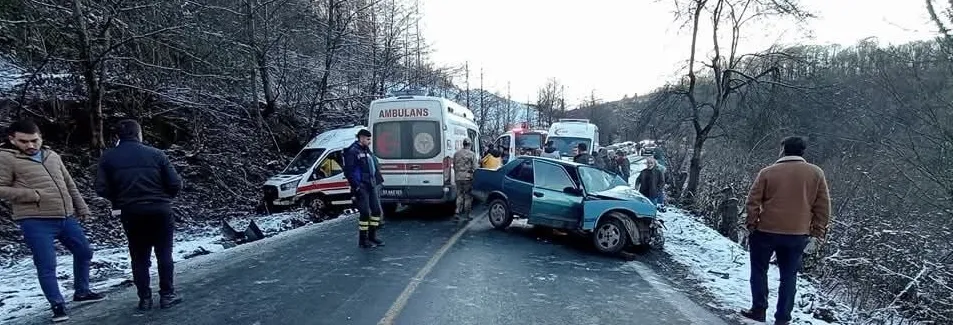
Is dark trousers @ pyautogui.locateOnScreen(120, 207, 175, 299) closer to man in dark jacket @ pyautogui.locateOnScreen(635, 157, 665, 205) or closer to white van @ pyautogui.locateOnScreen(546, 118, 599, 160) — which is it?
man in dark jacket @ pyautogui.locateOnScreen(635, 157, 665, 205)

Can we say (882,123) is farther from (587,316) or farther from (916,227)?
(587,316)

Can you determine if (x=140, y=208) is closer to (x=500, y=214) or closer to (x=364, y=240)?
(x=364, y=240)

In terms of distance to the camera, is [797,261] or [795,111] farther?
[795,111]

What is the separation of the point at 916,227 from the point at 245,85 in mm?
17133

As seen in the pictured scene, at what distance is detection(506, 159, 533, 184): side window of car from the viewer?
9.99m

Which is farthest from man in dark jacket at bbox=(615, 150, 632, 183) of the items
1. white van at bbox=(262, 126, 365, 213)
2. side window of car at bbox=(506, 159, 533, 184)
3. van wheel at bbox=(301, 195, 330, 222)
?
van wheel at bbox=(301, 195, 330, 222)

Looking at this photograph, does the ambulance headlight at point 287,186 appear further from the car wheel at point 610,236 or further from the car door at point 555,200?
the car wheel at point 610,236

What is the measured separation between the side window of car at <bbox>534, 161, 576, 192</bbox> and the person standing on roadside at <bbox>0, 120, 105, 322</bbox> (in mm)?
6731

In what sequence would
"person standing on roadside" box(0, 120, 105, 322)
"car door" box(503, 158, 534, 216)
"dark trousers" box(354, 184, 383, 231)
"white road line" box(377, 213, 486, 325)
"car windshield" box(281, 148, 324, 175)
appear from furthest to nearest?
"car windshield" box(281, 148, 324, 175)
"car door" box(503, 158, 534, 216)
"dark trousers" box(354, 184, 383, 231)
"white road line" box(377, 213, 486, 325)
"person standing on roadside" box(0, 120, 105, 322)

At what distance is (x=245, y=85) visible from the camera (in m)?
16.8

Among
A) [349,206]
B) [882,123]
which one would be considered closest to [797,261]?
[882,123]

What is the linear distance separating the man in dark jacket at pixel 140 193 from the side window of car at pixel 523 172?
624cm

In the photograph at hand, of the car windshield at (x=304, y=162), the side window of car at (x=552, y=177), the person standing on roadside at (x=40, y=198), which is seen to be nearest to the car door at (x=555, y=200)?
the side window of car at (x=552, y=177)

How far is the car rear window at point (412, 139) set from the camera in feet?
37.3
